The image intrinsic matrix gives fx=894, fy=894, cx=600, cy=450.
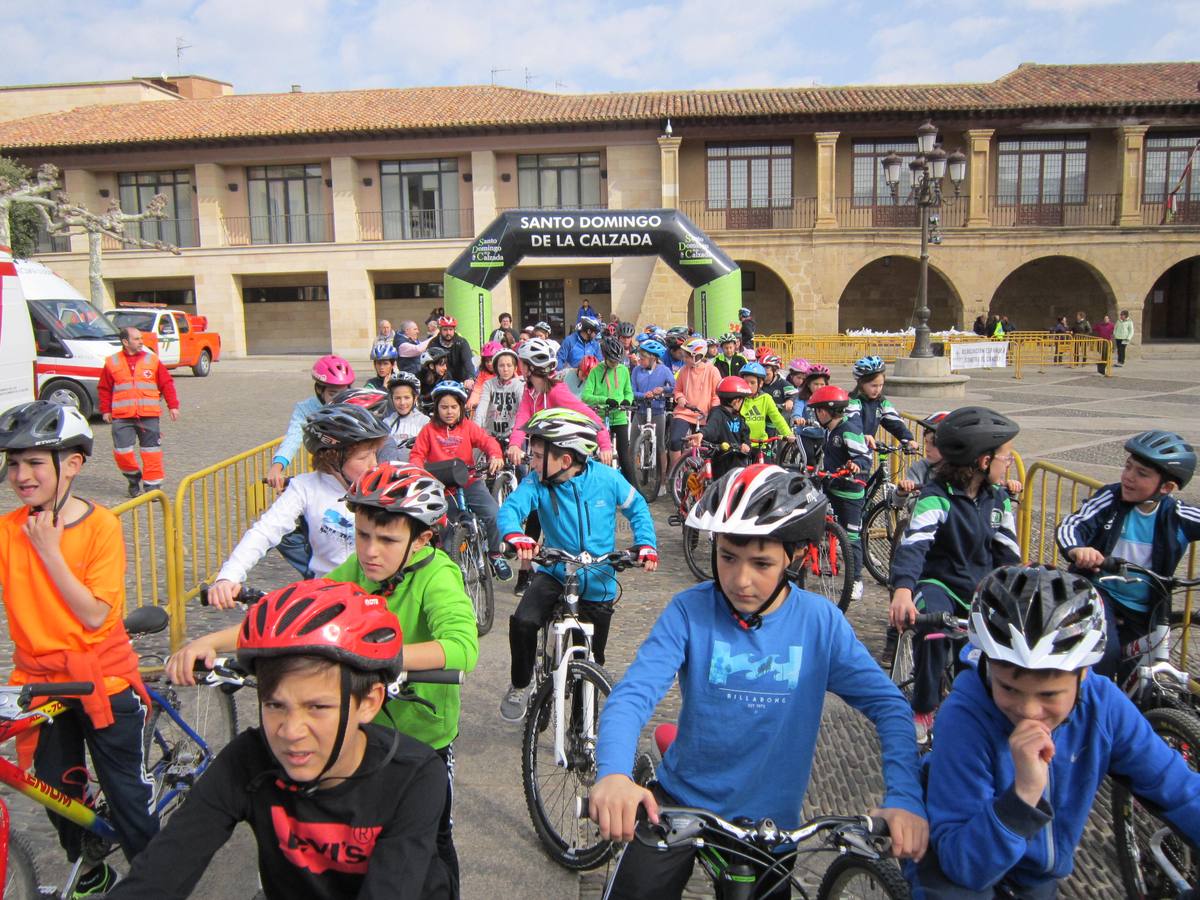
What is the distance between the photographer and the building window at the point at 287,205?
3538 cm

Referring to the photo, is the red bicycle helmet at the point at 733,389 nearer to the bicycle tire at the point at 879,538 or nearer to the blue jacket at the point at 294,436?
the bicycle tire at the point at 879,538

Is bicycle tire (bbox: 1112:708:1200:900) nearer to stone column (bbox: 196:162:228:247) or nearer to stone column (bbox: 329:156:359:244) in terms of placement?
stone column (bbox: 329:156:359:244)

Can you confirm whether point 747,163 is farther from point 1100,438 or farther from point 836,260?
point 1100,438

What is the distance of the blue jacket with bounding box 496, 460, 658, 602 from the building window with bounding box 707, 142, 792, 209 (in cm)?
3104

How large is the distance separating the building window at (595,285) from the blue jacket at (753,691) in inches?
1338

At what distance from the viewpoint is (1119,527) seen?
4.32 m

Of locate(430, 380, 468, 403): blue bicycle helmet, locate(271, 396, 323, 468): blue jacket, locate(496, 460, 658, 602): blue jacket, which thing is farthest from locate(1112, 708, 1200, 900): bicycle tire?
locate(271, 396, 323, 468): blue jacket

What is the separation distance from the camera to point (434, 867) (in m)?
2.16

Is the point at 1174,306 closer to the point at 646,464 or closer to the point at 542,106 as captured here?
the point at 542,106

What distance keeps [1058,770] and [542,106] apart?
1402 inches

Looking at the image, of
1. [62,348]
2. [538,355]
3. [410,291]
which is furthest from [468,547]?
[410,291]

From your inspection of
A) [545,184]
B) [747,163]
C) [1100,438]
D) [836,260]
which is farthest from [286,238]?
[1100,438]

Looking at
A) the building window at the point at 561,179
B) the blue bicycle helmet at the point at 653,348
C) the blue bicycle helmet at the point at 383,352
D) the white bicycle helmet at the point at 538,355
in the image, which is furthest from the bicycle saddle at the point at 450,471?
the building window at the point at 561,179

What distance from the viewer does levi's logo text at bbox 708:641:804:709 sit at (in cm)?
245
